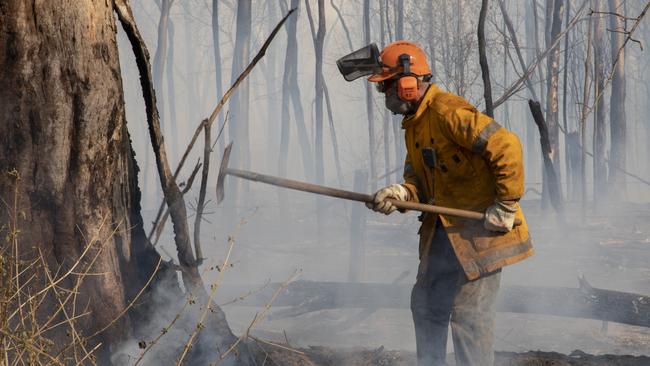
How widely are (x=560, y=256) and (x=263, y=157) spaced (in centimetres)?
3607

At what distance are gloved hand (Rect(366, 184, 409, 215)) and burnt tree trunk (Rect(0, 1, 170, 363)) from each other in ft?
4.52

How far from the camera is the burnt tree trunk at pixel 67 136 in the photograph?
3316mm

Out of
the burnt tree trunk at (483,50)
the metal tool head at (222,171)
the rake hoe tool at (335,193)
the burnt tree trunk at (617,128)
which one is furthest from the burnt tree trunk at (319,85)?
the rake hoe tool at (335,193)

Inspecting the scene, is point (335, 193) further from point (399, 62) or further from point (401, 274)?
point (401, 274)

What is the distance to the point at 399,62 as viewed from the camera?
3.93 meters

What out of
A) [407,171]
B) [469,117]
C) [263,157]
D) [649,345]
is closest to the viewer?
[469,117]

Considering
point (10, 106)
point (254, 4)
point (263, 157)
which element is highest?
point (254, 4)

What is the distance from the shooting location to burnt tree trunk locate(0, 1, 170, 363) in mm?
3316

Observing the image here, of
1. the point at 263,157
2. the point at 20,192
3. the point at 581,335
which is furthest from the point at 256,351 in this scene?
the point at 263,157

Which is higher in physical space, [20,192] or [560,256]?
[20,192]

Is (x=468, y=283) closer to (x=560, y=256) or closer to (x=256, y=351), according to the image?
(x=256, y=351)

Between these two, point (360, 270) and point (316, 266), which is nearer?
point (360, 270)

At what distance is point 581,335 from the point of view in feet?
27.8

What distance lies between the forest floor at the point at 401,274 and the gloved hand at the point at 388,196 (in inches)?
37.9
